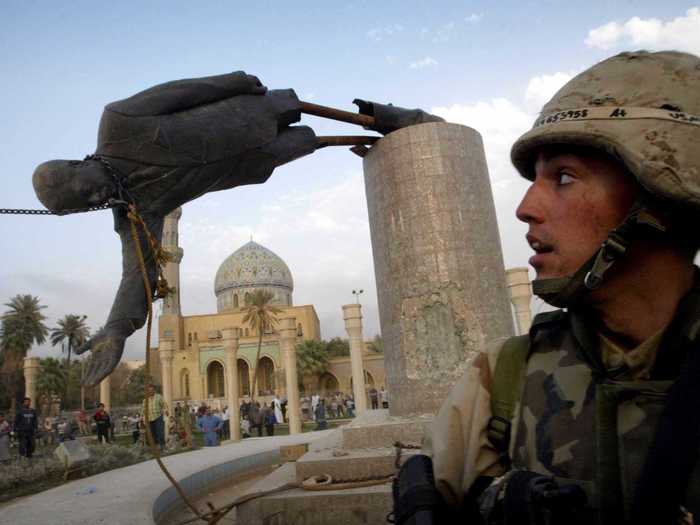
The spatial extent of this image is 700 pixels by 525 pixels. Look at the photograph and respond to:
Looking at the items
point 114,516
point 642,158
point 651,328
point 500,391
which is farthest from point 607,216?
point 114,516

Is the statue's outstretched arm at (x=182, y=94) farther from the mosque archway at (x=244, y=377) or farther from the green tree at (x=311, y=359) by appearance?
the mosque archway at (x=244, y=377)

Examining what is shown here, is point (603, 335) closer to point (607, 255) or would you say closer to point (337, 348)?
point (607, 255)

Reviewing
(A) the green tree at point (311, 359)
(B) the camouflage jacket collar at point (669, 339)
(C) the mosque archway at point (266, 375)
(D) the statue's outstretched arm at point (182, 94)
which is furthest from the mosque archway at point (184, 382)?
(B) the camouflage jacket collar at point (669, 339)

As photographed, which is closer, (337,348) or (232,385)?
(232,385)

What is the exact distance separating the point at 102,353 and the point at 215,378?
1823 inches

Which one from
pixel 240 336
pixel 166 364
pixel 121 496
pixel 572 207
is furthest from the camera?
pixel 240 336

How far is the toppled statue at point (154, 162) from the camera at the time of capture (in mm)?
3406

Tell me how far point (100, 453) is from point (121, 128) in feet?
32.8

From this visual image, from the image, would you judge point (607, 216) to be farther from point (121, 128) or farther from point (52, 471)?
point (52, 471)

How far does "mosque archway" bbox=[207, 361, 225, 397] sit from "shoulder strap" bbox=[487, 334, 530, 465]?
47.4 m

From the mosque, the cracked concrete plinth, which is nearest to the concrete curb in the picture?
the cracked concrete plinth

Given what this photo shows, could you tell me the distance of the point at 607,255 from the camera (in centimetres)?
114

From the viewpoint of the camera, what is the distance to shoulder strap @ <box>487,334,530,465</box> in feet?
4.37

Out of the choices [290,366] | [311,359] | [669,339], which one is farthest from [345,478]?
[311,359]
